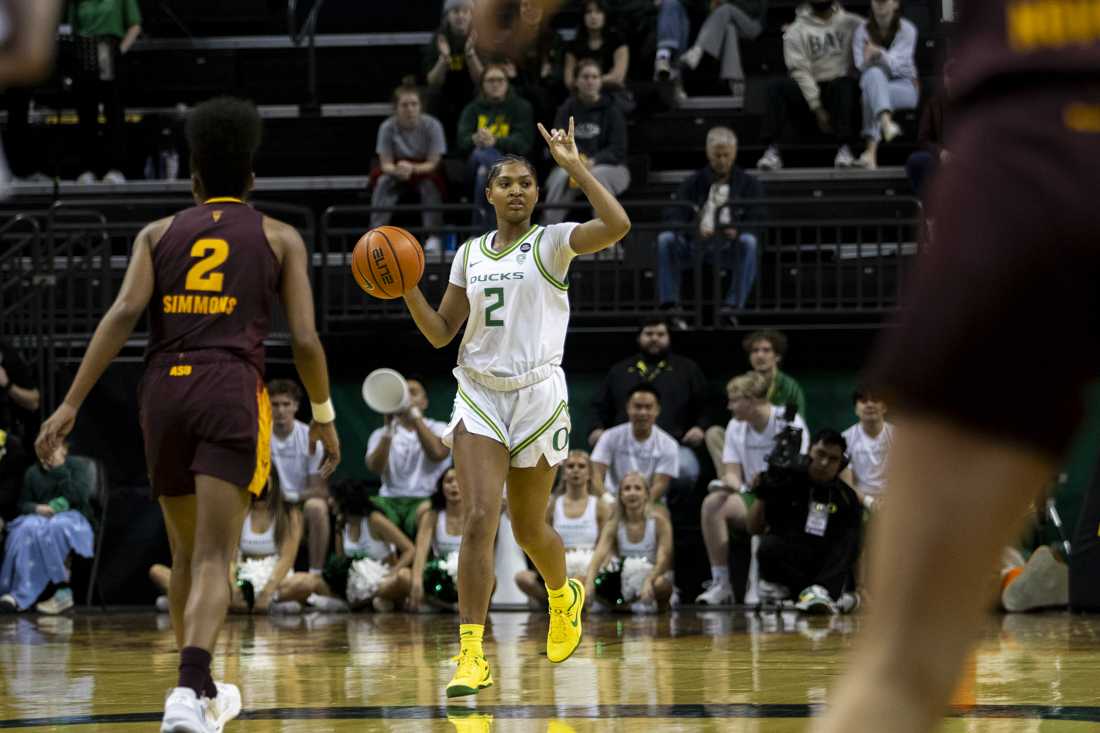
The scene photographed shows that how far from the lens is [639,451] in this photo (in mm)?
14102

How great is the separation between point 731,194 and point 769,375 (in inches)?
87.8

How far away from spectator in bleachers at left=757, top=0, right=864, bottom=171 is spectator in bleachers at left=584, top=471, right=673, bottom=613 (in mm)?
5366

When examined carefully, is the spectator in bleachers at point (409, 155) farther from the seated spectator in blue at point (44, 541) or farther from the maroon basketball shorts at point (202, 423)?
the maroon basketball shorts at point (202, 423)

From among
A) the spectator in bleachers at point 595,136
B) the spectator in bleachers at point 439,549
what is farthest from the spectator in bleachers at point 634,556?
the spectator in bleachers at point 595,136

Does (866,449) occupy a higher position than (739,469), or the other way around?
(866,449)

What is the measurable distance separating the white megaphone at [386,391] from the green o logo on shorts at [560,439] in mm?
6657

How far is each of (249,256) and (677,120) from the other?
1270cm

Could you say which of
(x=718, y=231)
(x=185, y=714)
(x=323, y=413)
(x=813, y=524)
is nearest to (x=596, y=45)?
(x=718, y=231)

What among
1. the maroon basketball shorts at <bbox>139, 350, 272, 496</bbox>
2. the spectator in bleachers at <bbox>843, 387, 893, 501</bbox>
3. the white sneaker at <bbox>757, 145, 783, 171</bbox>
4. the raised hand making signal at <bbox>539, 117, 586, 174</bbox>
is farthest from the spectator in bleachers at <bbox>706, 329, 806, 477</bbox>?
the maroon basketball shorts at <bbox>139, 350, 272, 496</bbox>

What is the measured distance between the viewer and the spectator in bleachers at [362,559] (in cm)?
1391

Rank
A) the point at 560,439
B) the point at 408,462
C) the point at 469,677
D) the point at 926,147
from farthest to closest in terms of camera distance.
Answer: the point at 926,147
the point at 408,462
the point at 560,439
the point at 469,677

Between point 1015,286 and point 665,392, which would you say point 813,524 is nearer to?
point 665,392

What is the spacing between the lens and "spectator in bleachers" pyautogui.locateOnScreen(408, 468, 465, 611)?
13602mm

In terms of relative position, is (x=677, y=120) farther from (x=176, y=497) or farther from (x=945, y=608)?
(x=945, y=608)
